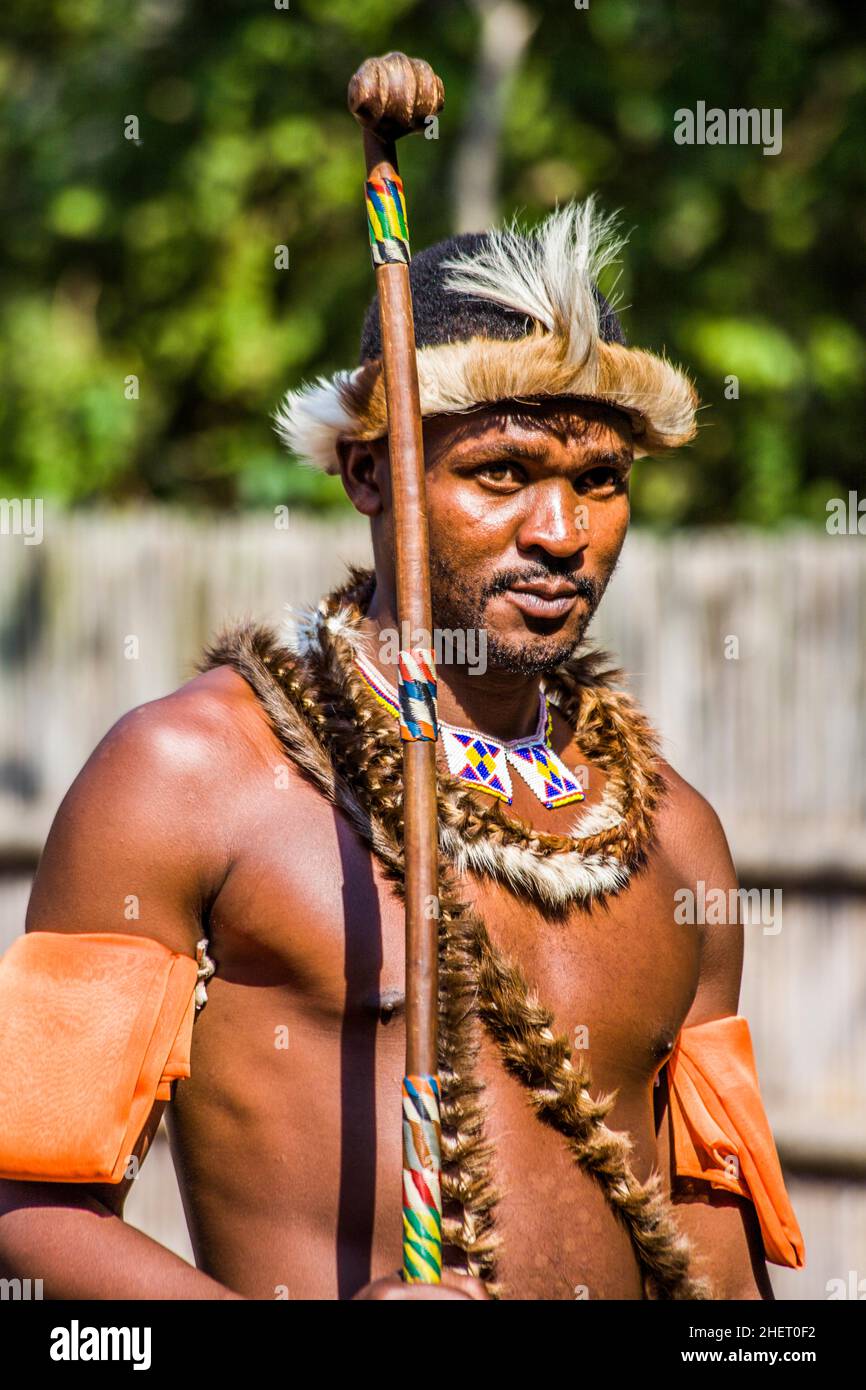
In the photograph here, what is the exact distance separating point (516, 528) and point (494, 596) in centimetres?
10

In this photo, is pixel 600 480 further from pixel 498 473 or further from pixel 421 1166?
pixel 421 1166

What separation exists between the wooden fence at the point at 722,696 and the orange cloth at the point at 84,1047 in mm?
3292

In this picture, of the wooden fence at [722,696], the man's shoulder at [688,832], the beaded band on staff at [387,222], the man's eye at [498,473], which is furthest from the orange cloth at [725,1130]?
the wooden fence at [722,696]

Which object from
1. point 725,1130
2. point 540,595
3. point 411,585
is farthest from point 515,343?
point 725,1130

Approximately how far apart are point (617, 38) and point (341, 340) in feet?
6.92

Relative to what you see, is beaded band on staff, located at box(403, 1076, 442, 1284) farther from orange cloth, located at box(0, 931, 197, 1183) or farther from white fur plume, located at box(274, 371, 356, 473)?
white fur plume, located at box(274, 371, 356, 473)

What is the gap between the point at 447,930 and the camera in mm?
2295

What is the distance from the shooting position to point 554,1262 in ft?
7.48

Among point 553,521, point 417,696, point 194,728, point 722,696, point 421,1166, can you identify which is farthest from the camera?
point 722,696

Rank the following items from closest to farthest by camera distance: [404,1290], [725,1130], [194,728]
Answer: [404,1290], [194,728], [725,1130]

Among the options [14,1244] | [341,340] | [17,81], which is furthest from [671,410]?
[17,81]

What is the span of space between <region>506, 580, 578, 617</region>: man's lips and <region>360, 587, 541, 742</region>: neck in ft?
0.59

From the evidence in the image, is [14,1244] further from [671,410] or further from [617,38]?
[617,38]

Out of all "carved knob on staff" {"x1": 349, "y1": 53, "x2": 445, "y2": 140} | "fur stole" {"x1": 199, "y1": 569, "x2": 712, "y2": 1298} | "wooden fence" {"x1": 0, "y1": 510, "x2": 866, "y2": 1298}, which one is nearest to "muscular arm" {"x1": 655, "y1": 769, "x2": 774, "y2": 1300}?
"fur stole" {"x1": 199, "y1": 569, "x2": 712, "y2": 1298}
